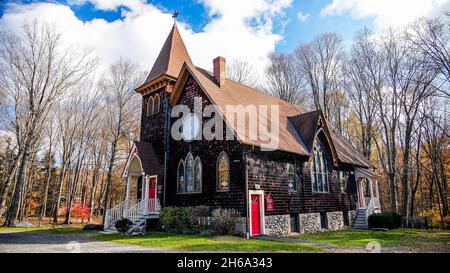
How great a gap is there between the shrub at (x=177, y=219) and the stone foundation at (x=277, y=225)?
360 cm

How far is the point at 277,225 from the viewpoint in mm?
14578

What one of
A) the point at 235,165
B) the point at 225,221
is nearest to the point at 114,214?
the point at 225,221

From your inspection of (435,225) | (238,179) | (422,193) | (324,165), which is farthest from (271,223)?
(422,193)

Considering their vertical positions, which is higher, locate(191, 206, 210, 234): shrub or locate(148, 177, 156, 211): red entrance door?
locate(148, 177, 156, 211): red entrance door

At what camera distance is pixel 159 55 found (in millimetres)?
20859

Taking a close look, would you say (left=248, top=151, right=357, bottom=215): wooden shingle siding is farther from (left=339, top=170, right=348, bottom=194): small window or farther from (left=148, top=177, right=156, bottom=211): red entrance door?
(left=148, top=177, right=156, bottom=211): red entrance door

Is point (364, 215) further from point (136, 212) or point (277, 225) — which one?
point (136, 212)

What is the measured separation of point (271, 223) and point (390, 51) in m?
17.1

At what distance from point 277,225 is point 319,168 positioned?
5607 mm

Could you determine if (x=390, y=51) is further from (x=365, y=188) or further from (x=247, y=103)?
(x=247, y=103)

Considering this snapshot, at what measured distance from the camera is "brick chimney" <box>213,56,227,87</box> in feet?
59.3

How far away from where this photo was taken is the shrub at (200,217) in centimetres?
1407

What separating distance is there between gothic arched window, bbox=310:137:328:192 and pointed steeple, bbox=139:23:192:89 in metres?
9.82

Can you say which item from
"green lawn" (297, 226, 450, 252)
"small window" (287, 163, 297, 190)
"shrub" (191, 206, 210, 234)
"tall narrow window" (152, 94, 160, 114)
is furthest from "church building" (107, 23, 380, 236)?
"green lawn" (297, 226, 450, 252)
